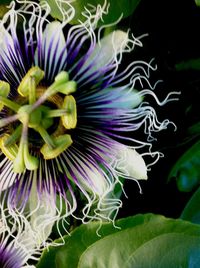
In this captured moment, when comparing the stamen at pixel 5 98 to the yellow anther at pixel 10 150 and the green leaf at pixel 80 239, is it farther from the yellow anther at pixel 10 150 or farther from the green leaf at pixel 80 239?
the green leaf at pixel 80 239

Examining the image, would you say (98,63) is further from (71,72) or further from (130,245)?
(130,245)

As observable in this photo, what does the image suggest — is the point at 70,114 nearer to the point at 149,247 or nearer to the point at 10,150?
the point at 10,150

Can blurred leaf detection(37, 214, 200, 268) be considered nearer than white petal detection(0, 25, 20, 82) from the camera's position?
Yes

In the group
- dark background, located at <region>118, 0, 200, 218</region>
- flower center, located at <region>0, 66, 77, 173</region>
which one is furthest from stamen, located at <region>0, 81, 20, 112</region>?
dark background, located at <region>118, 0, 200, 218</region>

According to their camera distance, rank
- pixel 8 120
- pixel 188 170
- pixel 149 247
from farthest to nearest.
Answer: pixel 188 170 → pixel 8 120 → pixel 149 247

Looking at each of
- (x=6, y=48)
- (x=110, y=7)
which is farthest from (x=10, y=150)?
(x=110, y=7)

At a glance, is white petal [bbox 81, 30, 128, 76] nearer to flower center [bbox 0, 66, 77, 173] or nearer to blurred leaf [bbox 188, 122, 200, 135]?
flower center [bbox 0, 66, 77, 173]

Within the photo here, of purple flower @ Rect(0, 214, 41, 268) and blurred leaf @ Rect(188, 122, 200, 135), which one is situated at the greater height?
blurred leaf @ Rect(188, 122, 200, 135)
